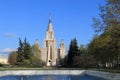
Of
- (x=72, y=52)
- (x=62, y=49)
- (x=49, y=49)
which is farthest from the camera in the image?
(x=62, y=49)

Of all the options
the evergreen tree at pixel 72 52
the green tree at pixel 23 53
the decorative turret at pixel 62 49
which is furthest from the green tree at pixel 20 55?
the decorative turret at pixel 62 49

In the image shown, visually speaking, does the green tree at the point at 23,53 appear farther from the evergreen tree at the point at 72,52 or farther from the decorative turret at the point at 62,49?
the decorative turret at the point at 62,49

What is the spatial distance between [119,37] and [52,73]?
5098cm

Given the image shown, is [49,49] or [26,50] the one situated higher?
[49,49]

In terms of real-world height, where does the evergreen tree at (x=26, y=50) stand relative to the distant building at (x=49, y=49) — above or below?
below

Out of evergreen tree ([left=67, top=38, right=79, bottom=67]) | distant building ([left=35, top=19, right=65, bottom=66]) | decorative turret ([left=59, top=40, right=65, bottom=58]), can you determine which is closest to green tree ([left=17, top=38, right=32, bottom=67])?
evergreen tree ([left=67, top=38, right=79, bottom=67])

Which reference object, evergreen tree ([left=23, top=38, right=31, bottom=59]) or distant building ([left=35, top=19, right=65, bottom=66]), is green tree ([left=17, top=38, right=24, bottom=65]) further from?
distant building ([left=35, top=19, right=65, bottom=66])

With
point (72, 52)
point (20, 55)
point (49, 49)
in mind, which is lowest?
point (20, 55)

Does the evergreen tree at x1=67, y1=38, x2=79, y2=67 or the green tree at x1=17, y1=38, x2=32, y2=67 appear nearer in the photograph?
the green tree at x1=17, y1=38, x2=32, y2=67

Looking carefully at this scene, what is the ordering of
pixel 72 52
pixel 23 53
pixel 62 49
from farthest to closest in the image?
pixel 62 49
pixel 72 52
pixel 23 53

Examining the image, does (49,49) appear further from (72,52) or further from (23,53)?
(23,53)

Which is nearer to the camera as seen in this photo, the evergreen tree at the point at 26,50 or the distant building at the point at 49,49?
the evergreen tree at the point at 26,50

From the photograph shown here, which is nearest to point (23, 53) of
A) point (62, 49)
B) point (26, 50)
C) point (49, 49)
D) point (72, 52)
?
point (26, 50)

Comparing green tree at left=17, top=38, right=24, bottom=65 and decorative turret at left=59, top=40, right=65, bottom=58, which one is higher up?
decorative turret at left=59, top=40, right=65, bottom=58
